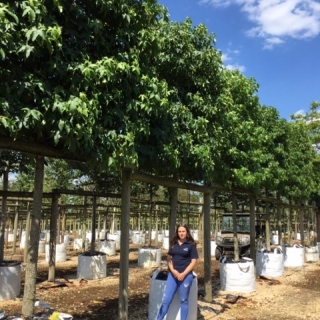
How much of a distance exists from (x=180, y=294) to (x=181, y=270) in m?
0.37

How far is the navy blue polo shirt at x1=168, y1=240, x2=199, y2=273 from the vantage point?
6156 mm

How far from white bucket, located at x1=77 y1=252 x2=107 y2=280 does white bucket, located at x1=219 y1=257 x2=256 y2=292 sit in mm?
3894

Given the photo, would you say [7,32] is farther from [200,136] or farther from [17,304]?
[17,304]

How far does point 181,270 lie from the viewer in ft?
20.2

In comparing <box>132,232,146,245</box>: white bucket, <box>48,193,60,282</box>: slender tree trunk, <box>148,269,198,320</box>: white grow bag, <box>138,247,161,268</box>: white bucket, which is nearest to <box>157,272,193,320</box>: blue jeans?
<box>148,269,198,320</box>: white grow bag

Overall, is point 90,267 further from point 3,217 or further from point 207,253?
point 207,253

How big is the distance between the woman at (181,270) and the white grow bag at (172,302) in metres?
0.16

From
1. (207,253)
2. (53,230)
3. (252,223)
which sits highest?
(252,223)

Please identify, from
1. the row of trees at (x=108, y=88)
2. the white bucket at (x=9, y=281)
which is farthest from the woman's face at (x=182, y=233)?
the white bucket at (x=9, y=281)

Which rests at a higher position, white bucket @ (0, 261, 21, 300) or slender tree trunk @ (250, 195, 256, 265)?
slender tree trunk @ (250, 195, 256, 265)

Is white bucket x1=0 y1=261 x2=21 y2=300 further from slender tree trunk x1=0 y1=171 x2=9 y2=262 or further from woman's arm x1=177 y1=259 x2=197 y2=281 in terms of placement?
woman's arm x1=177 y1=259 x2=197 y2=281

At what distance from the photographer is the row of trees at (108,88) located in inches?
140

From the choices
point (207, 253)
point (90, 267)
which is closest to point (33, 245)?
point (207, 253)

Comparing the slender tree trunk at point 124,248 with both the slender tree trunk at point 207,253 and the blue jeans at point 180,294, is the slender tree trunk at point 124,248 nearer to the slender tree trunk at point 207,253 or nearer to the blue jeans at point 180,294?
the blue jeans at point 180,294
